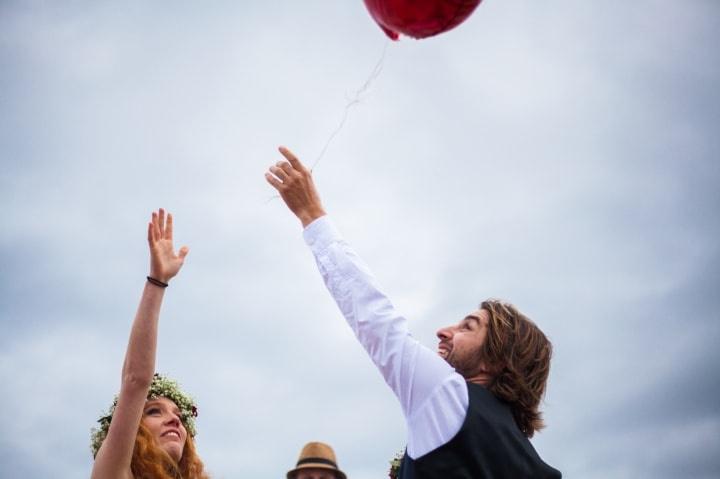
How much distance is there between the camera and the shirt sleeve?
282cm

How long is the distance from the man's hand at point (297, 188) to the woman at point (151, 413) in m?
1.09

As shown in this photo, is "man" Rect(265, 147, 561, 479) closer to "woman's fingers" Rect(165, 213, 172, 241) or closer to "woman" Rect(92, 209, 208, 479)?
"woman" Rect(92, 209, 208, 479)

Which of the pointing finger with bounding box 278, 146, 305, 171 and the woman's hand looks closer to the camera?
the pointing finger with bounding box 278, 146, 305, 171

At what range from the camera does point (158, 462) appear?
4.10 m

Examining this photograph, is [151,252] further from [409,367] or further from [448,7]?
[448,7]

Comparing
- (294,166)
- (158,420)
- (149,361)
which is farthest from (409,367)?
(158,420)

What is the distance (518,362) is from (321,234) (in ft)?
3.96

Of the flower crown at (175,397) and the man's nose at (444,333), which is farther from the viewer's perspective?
the flower crown at (175,397)

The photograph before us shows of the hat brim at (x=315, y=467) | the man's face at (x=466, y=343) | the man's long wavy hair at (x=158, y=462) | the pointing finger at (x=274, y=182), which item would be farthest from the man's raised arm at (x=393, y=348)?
the hat brim at (x=315, y=467)

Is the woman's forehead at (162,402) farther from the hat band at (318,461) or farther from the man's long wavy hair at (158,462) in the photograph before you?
the hat band at (318,461)

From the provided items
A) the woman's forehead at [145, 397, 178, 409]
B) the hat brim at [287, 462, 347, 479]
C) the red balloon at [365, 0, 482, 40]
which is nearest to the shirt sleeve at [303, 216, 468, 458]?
the red balloon at [365, 0, 482, 40]

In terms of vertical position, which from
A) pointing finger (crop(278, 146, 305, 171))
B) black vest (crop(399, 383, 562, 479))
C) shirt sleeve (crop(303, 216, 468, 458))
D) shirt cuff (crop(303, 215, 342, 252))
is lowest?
black vest (crop(399, 383, 562, 479))

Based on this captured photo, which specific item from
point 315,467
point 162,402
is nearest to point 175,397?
point 162,402

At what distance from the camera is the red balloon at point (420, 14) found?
3.11 metres
